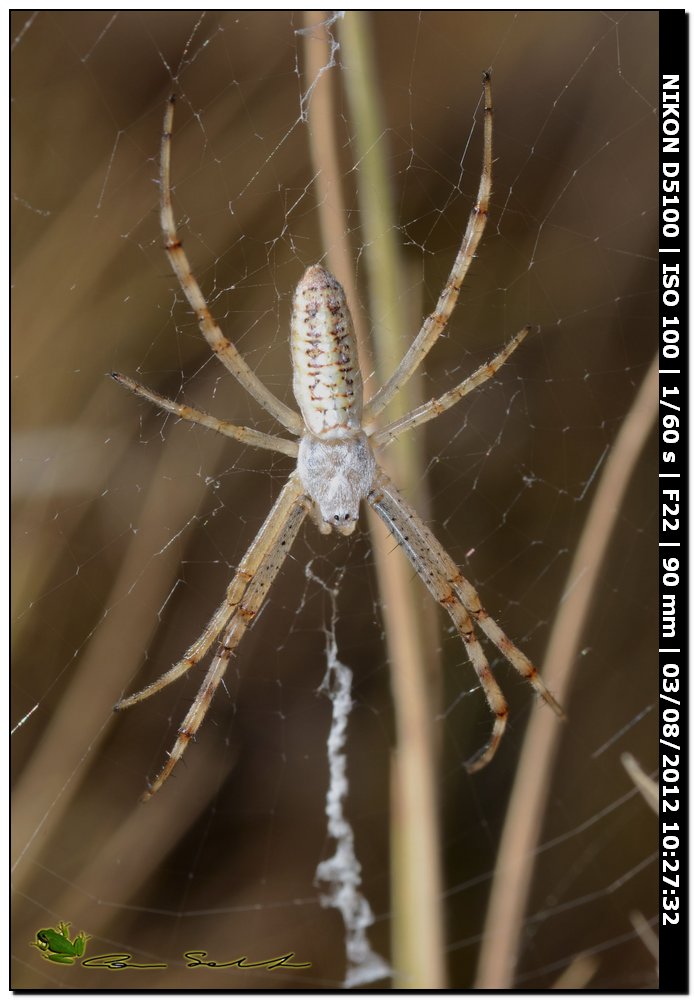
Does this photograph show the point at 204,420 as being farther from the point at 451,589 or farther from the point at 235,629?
the point at 451,589

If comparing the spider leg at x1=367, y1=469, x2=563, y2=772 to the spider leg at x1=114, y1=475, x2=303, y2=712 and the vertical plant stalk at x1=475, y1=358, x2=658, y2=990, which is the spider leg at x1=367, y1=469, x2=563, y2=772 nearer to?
the vertical plant stalk at x1=475, y1=358, x2=658, y2=990

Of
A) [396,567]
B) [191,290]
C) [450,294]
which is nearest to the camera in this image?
[191,290]

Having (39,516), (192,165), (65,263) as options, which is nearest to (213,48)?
(192,165)

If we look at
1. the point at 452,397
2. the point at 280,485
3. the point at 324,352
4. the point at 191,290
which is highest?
the point at 191,290

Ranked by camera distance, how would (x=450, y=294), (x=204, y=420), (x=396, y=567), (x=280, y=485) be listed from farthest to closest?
(x=280, y=485)
(x=396, y=567)
(x=450, y=294)
(x=204, y=420)

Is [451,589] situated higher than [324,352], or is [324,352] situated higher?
[324,352]

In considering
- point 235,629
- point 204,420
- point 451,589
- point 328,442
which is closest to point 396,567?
point 451,589

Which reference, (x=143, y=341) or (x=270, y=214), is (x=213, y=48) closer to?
(x=270, y=214)
